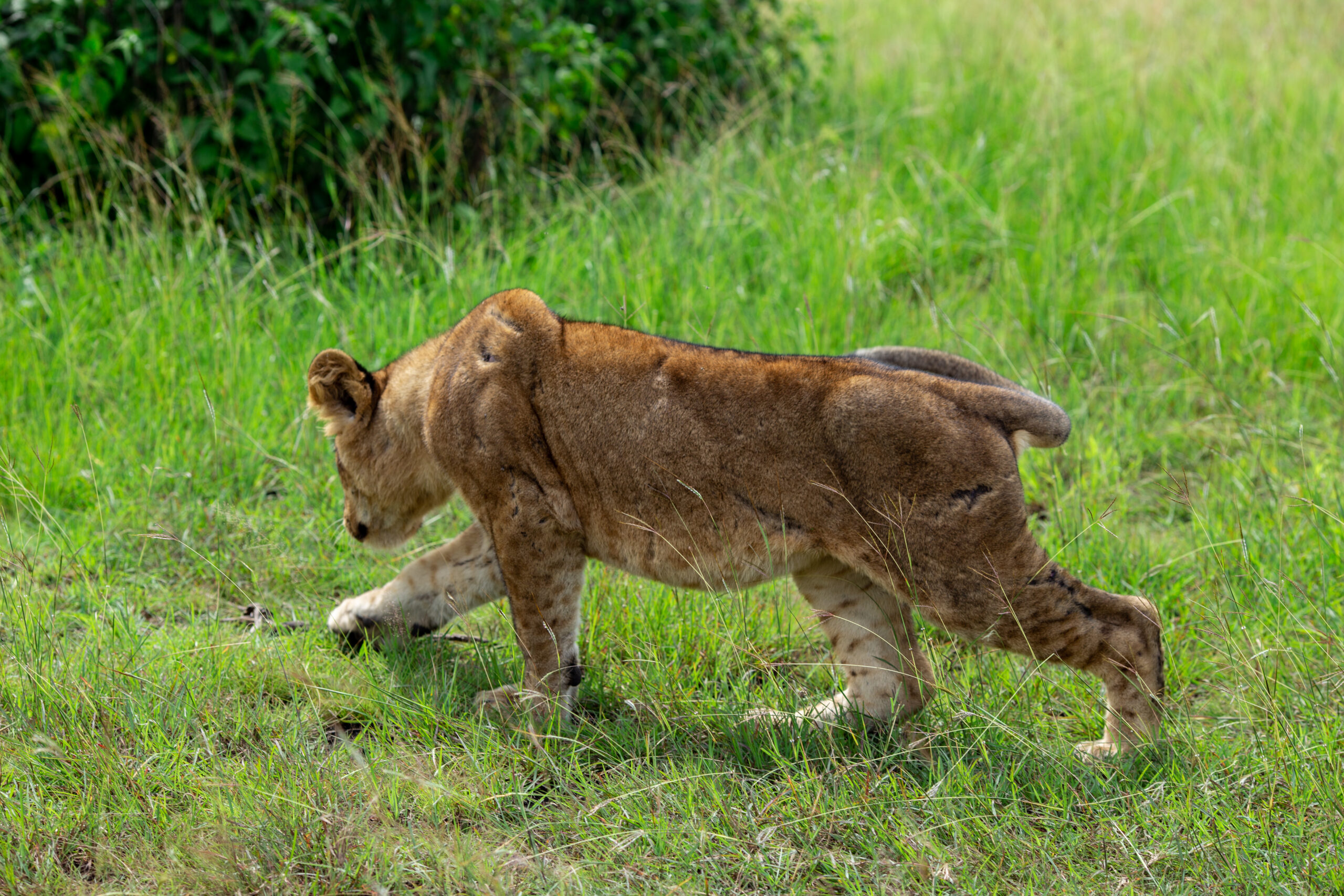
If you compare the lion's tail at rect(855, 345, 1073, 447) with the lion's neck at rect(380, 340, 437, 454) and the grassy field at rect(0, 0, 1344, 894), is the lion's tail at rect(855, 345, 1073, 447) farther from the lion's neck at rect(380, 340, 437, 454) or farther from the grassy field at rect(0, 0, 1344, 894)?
the lion's neck at rect(380, 340, 437, 454)

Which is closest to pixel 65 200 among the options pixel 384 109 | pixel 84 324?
pixel 84 324

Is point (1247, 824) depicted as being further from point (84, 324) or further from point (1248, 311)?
point (84, 324)

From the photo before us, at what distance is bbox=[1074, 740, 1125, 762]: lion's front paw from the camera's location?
3.23 m

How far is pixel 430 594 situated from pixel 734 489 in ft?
3.81

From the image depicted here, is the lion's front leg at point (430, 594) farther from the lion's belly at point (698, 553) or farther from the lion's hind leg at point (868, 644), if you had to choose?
the lion's hind leg at point (868, 644)

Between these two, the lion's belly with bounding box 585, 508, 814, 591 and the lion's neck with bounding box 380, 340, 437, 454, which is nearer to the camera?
the lion's belly with bounding box 585, 508, 814, 591

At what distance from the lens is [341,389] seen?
3.84 m

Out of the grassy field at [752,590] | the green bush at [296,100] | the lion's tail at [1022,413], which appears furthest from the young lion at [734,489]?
the green bush at [296,100]

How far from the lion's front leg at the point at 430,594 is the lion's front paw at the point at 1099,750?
A: 6.00ft

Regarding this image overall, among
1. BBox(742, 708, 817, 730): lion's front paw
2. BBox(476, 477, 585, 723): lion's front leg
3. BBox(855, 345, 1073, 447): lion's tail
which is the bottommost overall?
BBox(742, 708, 817, 730): lion's front paw

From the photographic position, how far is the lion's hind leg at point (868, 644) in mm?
3551

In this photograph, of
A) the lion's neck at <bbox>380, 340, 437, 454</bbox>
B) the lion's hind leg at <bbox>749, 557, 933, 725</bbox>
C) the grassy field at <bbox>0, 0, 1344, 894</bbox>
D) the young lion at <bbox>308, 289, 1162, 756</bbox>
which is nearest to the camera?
the grassy field at <bbox>0, 0, 1344, 894</bbox>

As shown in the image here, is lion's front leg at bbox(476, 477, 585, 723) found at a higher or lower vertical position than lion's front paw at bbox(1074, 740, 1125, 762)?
higher

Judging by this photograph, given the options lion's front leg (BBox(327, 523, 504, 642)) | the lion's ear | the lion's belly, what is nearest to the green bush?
the lion's ear
